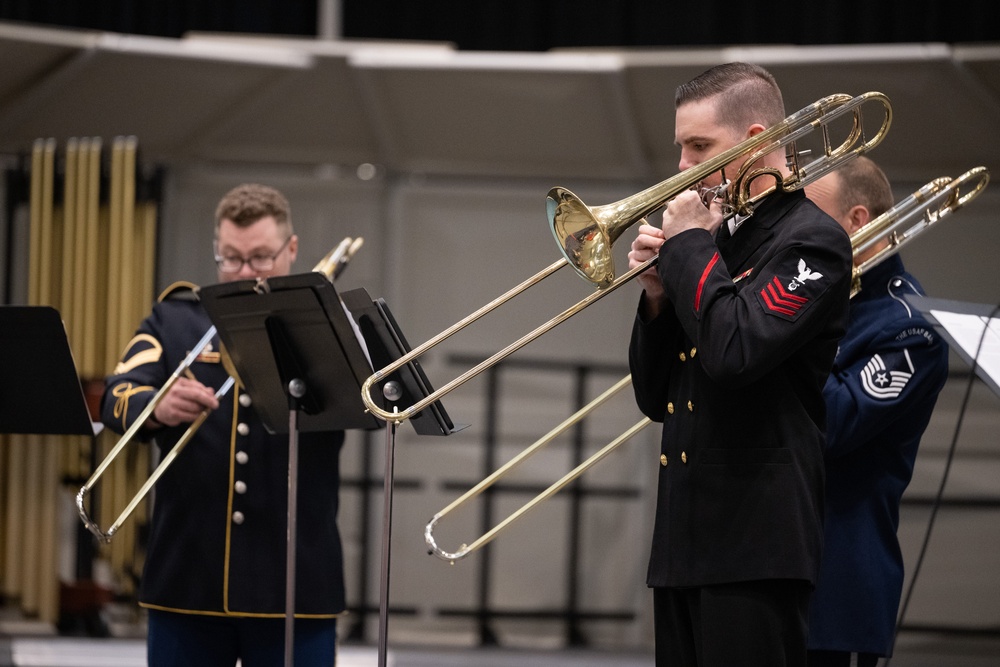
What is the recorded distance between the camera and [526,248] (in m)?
5.34

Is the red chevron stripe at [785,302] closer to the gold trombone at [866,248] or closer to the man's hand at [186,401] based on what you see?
the gold trombone at [866,248]

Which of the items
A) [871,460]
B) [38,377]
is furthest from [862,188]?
[38,377]

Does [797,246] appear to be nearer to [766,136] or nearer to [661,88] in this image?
[766,136]

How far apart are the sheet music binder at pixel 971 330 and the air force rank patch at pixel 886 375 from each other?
0.15 meters

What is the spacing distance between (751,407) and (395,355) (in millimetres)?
902

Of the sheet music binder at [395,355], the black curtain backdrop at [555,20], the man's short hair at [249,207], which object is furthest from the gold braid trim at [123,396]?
the black curtain backdrop at [555,20]

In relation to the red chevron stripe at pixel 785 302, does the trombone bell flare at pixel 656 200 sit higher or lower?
higher

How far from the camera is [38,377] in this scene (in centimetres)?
283

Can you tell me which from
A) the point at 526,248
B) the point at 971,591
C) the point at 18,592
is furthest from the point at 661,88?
the point at 18,592

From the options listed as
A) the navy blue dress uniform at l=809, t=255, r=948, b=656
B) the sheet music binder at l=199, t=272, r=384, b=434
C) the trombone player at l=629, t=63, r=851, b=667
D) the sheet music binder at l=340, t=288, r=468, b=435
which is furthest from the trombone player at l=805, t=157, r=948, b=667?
the sheet music binder at l=199, t=272, r=384, b=434

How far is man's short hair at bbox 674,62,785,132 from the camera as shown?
1.97m

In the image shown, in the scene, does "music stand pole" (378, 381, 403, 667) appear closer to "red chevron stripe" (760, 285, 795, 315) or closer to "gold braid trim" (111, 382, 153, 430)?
"gold braid trim" (111, 382, 153, 430)

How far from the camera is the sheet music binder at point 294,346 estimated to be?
251 centimetres

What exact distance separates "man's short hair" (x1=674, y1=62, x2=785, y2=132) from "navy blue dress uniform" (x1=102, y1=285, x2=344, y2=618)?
1356 millimetres
